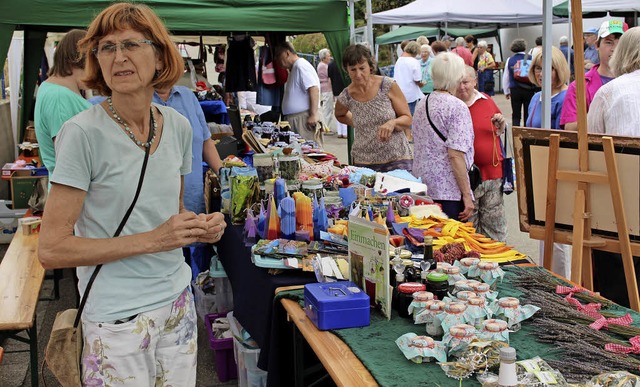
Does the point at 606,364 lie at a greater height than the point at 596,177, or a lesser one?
lesser

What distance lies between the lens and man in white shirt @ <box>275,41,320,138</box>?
7734mm

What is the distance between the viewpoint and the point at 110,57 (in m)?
1.96

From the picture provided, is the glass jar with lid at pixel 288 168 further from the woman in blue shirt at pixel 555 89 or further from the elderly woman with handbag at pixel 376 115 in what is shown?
the woman in blue shirt at pixel 555 89

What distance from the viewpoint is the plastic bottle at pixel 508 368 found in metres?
1.59

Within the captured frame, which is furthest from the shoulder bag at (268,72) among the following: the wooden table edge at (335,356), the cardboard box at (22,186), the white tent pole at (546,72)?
the wooden table edge at (335,356)

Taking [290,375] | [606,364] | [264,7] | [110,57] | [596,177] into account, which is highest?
[264,7]

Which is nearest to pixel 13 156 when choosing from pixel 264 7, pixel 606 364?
pixel 264 7

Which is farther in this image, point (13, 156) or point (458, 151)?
point (13, 156)

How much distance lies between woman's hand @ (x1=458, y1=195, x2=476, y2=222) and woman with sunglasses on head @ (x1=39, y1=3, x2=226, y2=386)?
9.00 ft

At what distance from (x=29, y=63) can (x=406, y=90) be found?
20.6ft

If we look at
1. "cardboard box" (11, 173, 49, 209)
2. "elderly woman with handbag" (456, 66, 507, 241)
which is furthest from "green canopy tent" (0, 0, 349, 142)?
"elderly woman with handbag" (456, 66, 507, 241)

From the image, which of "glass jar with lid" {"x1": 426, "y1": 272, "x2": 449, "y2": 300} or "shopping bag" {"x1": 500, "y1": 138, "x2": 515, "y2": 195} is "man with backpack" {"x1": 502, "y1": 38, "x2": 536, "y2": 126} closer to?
"shopping bag" {"x1": 500, "y1": 138, "x2": 515, "y2": 195}

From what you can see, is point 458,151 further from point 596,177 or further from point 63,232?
point 63,232

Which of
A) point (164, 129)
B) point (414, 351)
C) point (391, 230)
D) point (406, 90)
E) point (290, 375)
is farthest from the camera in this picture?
point (406, 90)
